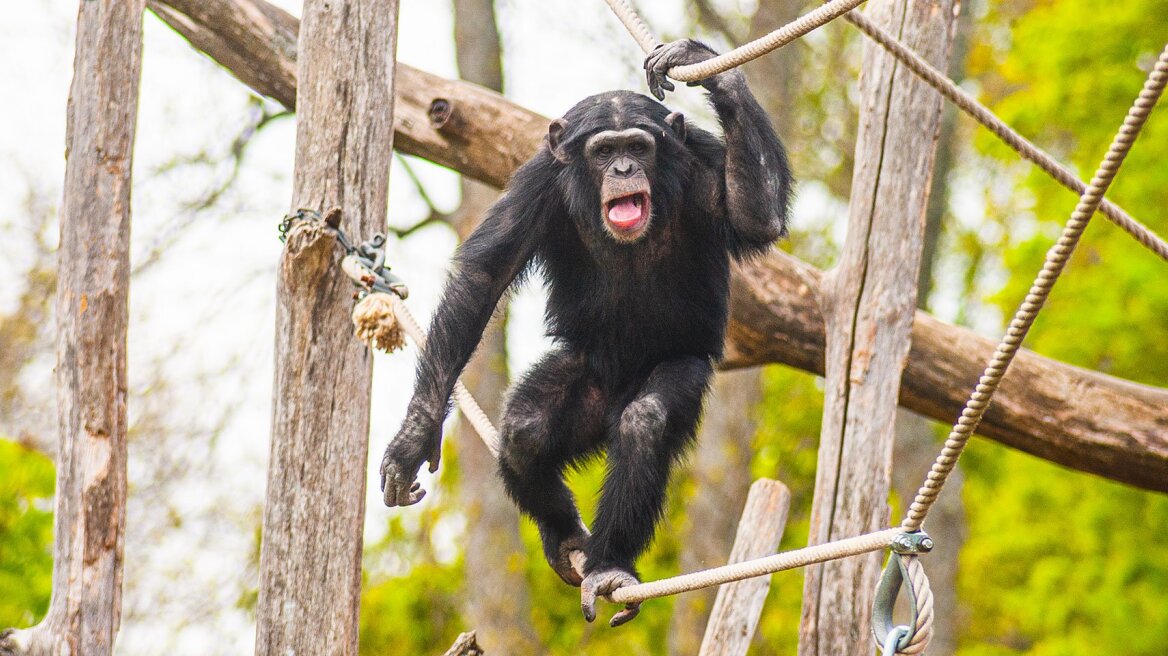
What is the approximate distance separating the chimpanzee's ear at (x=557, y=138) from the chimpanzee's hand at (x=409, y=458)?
4.38ft

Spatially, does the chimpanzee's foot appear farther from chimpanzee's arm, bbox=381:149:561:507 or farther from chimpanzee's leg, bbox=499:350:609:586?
chimpanzee's arm, bbox=381:149:561:507

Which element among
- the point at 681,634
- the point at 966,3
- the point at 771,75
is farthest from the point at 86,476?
the point at 966,3

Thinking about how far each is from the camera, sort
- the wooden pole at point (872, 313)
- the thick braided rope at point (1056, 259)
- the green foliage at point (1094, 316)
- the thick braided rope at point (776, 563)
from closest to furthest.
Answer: the thick braided rope at point (1056, 259) < the thick braided rope at point (776, 563) < the wooden pole at point (872, 313) < the green foliage at point (1094, 316)

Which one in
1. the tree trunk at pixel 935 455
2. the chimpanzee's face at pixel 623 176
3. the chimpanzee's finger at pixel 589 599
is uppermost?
the tree trunk at pixel 935 455

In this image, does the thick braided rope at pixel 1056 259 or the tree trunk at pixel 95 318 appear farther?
the tree trunk at pixel 95 318

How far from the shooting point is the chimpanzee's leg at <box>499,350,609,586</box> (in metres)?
5.36

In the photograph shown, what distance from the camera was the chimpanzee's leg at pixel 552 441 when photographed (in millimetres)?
5363

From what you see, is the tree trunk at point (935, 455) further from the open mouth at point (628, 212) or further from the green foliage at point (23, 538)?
the green foliage at point (23, 538)

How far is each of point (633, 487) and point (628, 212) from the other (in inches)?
45.1

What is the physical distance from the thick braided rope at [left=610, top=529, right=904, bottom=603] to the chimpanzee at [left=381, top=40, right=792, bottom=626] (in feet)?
2.63

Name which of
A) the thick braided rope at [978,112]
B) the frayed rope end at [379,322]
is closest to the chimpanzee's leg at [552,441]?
the frayed rope end at [379,322]

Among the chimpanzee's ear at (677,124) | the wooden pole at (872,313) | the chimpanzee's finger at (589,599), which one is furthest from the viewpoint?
the wooden pole at (872,313)

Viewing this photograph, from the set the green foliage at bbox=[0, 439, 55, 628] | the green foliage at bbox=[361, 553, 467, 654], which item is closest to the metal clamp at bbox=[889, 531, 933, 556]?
the green foliage at bbox=[0, 439, 55, 628]

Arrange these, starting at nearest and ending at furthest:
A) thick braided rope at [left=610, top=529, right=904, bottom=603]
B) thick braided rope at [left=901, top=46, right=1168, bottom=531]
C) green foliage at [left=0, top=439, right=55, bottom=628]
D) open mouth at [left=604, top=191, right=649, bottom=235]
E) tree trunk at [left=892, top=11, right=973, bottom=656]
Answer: thick braided rope at [left=901, top=46, right=1168, bottom=531]
thick braided rope at [left=610, top=529, right=904, bottom=603]
open mouth at [left=604, top=191, right=649, bottom=235]
green foliage at [left=0, top=439, right=55, bottom=628]
tree trunk at [left=892, top=11, right=973, bottom=656]
